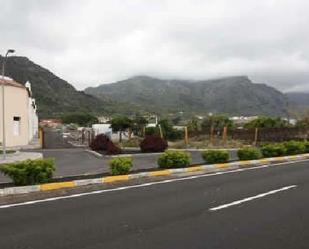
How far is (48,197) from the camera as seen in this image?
47.7 ft

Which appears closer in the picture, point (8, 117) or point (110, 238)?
point (110, 238)

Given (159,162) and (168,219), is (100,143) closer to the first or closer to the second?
(159,162)

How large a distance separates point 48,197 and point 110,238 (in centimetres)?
583

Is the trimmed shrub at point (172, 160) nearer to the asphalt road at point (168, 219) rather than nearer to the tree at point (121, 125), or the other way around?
the asphalt road at point (168, 219)

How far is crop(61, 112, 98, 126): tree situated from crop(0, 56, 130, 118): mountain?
4.81 m

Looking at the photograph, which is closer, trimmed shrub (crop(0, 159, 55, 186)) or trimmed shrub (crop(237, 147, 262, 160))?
trimmed shrub (crop(0, 159, 55, 186))

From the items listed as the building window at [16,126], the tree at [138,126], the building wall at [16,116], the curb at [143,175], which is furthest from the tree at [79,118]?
the curb at [143,175]

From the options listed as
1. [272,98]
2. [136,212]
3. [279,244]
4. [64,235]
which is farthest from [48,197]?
[272,98]

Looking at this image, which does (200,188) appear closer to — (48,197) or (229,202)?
(229,202)

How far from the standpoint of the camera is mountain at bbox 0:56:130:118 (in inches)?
5143

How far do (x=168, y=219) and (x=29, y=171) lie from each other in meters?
6.18

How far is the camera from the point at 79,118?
125312mm

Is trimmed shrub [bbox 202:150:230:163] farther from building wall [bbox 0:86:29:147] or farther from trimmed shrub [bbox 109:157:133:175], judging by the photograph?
building wall [bbox 0:86:29:147]

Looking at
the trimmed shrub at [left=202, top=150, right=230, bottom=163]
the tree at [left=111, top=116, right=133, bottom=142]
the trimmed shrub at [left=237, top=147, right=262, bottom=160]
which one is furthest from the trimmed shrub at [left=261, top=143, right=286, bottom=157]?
the tree at [left=111, top=116, right=133, bottom=142]
